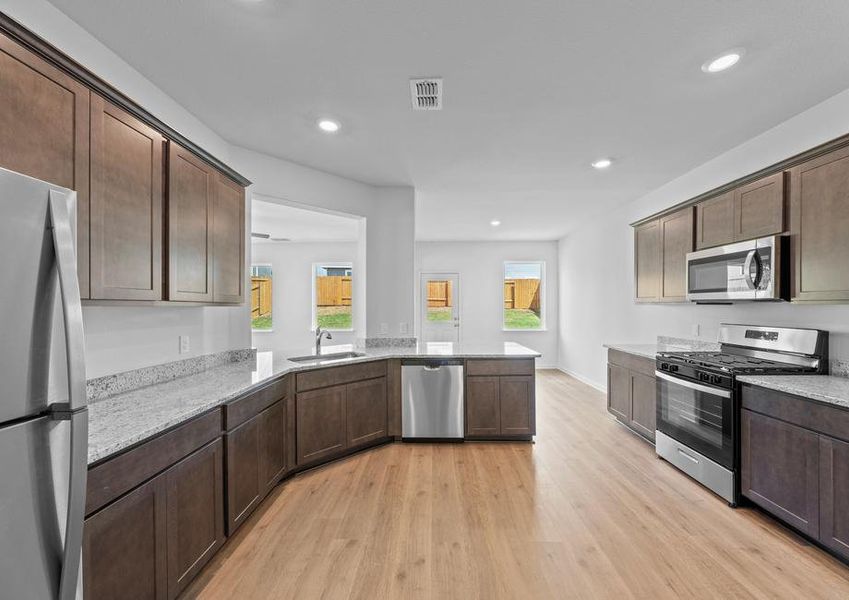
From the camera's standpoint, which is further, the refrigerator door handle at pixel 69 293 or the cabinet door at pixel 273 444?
the cabinet door at pixel 273 444

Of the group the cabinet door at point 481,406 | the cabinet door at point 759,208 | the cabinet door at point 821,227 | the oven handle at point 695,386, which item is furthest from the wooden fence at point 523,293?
the cabinet door at point 821,227

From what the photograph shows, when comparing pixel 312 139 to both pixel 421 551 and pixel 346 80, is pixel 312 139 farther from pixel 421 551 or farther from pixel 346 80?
pixel 421 551

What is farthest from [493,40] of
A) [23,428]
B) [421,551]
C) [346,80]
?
[421,551]

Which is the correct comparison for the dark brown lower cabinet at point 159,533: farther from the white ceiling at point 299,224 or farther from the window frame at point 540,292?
the window frame at point 540,292

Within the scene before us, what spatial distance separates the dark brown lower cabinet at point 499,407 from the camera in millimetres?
3746

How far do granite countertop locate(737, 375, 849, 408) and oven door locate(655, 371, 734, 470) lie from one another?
0.23 metres

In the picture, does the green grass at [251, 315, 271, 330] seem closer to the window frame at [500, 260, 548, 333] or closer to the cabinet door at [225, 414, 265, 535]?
the window frame at [500, 260, 548, 333]

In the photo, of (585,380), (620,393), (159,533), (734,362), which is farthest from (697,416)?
(585,380)

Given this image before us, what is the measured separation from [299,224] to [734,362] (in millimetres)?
5806

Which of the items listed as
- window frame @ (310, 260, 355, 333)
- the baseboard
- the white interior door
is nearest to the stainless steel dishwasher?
the baseboard

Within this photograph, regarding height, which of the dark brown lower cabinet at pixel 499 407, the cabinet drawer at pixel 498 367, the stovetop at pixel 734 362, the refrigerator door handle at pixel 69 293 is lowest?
the dark brown lower cabinet at pixel 499 407

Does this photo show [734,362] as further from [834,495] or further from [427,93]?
[427,93]

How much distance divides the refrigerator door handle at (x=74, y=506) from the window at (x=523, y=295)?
739 centimetres

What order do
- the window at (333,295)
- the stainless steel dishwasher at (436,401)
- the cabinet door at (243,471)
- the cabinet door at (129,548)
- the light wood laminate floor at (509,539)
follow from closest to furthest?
the cabinet door at (129,548)
the light wood laminate floor at (509,539)
the cabinet door at (243,471)
the stainless steel dishwasher at (436,401)
the window at (333,295)
